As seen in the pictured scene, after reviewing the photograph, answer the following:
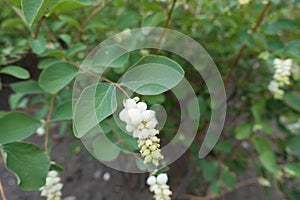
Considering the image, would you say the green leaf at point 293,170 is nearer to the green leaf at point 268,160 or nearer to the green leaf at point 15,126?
the green leaf at point 268,160

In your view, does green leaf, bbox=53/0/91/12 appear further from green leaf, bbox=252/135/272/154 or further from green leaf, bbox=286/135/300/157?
green leaf, bbox=286/135/300/157

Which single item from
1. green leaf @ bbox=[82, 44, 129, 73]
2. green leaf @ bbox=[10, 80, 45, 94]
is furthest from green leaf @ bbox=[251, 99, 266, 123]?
green leaf @ bbox=[10, 80, 45, 94]

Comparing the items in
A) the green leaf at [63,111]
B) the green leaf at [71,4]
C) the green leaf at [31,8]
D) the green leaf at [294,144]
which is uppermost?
the green leaf at [31,8]

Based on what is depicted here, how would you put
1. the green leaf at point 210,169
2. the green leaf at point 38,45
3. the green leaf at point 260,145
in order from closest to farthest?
the green leaf at point 38,45 < the green leaf at point 260,145 < the green leaf at point 210,169

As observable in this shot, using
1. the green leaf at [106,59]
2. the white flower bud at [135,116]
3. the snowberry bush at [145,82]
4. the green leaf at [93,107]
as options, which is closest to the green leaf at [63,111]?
the snowberry bush at [145,82]

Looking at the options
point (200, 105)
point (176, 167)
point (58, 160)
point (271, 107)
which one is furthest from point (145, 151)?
point (58, 160)

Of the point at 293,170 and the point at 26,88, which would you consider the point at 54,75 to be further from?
the point at 293,170

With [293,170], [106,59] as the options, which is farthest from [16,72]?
[293,170]
